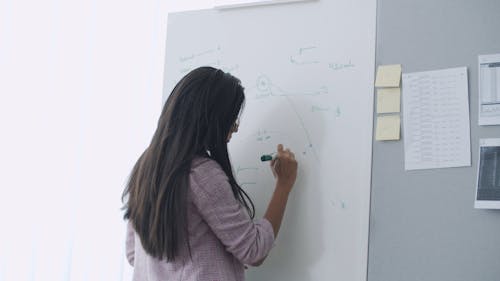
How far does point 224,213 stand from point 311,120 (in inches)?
17.8

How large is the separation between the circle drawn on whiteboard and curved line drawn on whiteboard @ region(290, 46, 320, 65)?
100 millimetres

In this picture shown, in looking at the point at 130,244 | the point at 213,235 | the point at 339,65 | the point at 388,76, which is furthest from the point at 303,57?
the point at 130,244

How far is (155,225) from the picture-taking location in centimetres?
142

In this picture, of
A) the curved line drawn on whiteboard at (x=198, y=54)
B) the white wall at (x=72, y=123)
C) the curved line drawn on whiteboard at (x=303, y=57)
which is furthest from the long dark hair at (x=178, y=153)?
the white wall at (x=72, y=123)

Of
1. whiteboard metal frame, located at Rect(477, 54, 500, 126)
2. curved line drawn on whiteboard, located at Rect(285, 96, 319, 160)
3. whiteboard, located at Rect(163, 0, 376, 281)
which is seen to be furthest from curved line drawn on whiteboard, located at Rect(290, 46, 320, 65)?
whiteboard metal frame, located at Rect(477, 54, 500, 126)

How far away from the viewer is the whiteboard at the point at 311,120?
1625mm

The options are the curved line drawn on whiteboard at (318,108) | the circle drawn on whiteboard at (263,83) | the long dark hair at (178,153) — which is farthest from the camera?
the circle drawn on whiteboard at (263,83)

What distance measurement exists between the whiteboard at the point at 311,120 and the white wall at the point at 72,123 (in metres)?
0.55

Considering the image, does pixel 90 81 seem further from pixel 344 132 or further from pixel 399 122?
pixel 399 122

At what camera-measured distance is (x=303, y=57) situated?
69.5 inches

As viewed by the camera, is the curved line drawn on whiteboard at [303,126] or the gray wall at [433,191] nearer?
the gray wall at [433,191]

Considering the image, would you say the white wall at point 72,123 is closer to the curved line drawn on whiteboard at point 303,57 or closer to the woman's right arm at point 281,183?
the curved line drawn on whiteboard at point 303,57

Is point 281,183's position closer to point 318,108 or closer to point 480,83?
point 318,108

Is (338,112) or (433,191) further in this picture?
(338,112)
